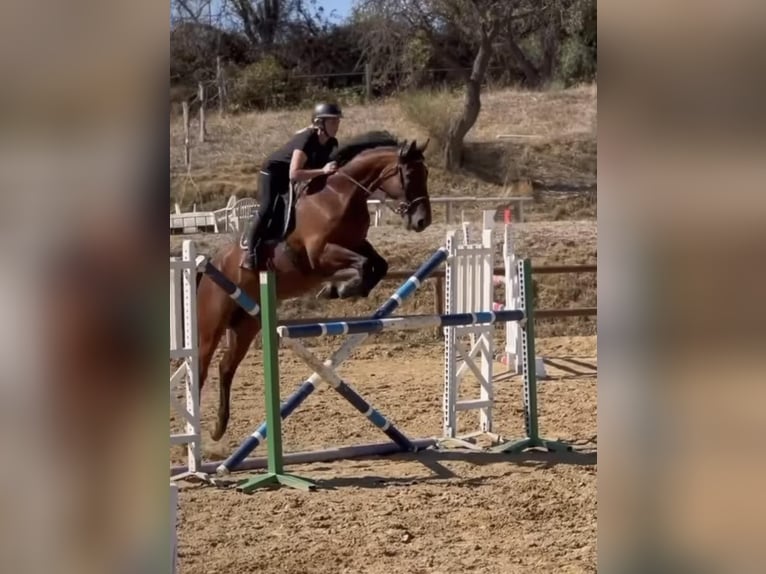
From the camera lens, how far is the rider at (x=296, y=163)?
4.26 m

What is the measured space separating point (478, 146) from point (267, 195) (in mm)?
2922

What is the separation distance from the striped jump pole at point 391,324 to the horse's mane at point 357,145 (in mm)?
739

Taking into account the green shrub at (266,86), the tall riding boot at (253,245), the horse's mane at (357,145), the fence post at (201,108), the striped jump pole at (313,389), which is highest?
the green shrub at (266,86)

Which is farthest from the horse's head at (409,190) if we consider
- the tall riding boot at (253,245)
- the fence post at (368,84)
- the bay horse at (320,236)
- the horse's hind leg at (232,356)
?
the fence post at (368,84)

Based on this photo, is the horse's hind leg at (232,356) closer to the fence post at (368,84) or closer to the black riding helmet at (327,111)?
the black riding helmet at (327,111)

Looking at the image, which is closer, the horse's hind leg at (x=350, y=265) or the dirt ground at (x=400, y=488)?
the dirt ground at (x=400, y=488)

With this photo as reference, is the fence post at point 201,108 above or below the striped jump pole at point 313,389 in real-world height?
above

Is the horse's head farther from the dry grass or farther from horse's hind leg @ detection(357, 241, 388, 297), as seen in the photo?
the dry grass

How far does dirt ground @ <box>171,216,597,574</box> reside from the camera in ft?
9.89

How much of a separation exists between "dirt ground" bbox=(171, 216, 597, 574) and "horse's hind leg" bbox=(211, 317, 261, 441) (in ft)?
0.72

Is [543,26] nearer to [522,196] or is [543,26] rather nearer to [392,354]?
[522,196]

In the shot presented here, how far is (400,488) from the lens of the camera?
3.89 metres
